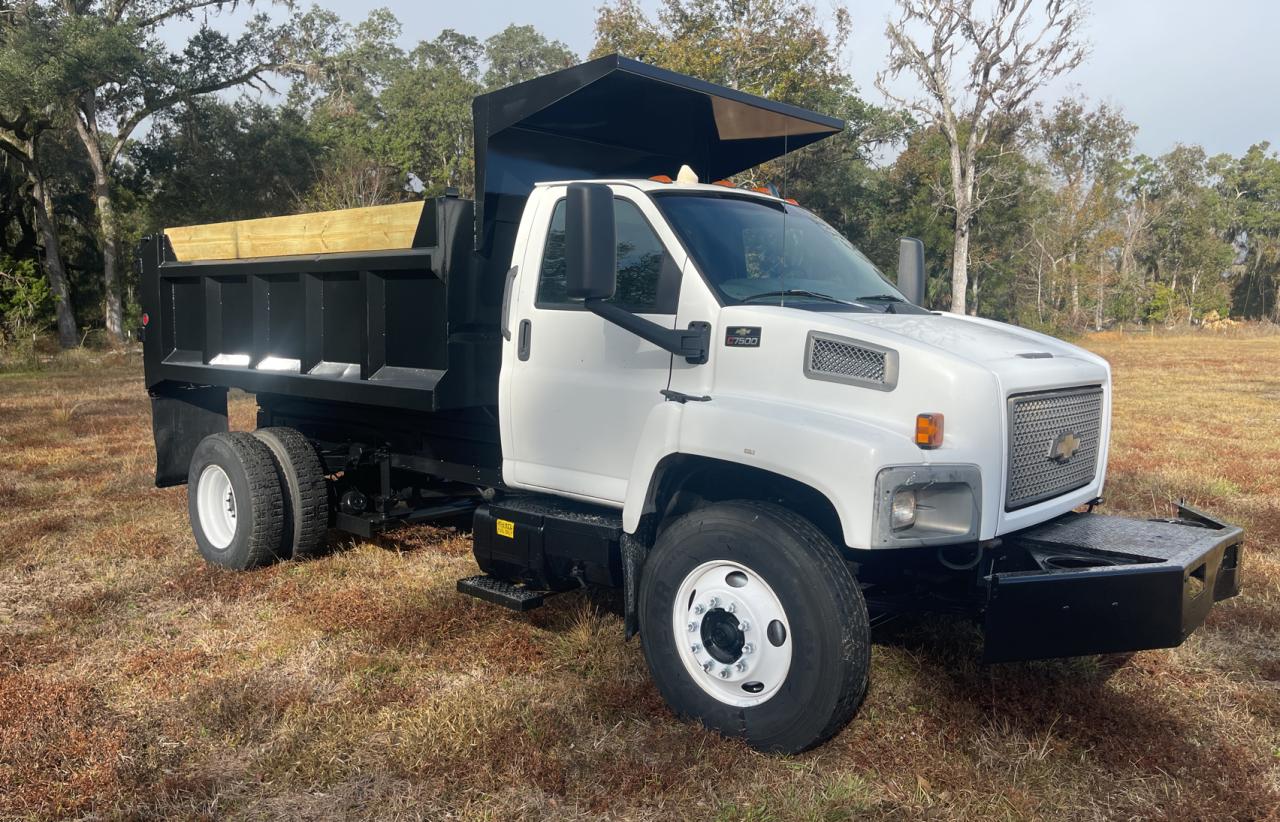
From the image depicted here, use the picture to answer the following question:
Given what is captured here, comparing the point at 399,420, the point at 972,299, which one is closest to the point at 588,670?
the point at 399,420

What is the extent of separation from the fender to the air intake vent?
6.1 inches

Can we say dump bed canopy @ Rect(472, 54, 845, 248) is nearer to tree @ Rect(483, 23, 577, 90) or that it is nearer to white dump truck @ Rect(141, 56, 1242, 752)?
white dump truck @ Rect(141, 56, 1242, 752)

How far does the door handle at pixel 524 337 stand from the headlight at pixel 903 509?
2.03 metres

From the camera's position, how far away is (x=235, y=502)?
6.38m

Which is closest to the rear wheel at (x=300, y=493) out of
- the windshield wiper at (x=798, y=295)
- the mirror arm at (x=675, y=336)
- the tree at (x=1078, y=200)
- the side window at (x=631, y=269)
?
the side window at (x=631, y=269)

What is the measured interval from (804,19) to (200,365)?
27.4 metres

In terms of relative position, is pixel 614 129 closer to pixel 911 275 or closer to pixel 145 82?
pixel 911 275

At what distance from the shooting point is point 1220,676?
4711 millimetres

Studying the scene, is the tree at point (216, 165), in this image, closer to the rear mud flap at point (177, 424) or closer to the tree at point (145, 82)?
the tree at point (145, 82)

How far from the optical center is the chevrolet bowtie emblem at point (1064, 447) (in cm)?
414

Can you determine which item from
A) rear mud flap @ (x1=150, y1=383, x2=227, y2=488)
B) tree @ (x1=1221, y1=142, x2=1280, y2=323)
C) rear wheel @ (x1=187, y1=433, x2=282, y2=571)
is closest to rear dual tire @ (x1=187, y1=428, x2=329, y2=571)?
rear wheel @ (x1=187, y1=433, x2=282, y2=571)

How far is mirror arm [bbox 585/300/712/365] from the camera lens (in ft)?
13.7

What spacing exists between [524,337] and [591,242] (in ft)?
3.31

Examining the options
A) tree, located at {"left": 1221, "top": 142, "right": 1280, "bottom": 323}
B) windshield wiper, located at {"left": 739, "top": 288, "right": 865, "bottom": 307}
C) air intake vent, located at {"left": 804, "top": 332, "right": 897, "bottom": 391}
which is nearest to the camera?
air intake vent, located at {"left": 804, "top": 332, "right": 897, "bottom": 391}
